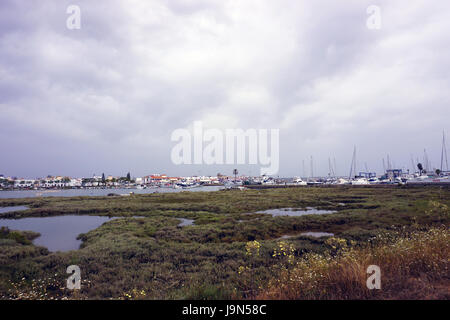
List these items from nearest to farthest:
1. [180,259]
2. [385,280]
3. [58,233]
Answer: [385,280]
[180,259]
[58,233]

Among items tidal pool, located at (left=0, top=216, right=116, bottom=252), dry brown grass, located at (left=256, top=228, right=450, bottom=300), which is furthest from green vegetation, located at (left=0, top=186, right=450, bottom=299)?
tidal pool, located at (left=0, top=216, right=116, bottom=252)

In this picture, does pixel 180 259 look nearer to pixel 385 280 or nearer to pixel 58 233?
pixel 385 280

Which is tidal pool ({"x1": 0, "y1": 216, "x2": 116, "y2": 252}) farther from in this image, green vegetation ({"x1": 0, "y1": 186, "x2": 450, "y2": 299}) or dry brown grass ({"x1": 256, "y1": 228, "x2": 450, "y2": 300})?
dry brown grass ({"x1": 256, "y1": 228, "x2": 450, "y2": 300})

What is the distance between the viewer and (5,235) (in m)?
14.9

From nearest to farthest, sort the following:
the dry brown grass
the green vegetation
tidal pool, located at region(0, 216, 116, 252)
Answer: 1. the dry brown grass
2. the green vegetation
3. tidal pool, located at region(0, 216, 116, 252)

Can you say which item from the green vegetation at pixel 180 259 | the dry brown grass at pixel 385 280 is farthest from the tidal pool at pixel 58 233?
the dry brown grass at pixel 385 280

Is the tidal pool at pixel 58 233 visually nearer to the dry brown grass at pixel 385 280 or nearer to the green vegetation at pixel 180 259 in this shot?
the green vegetation at pixel 180 259

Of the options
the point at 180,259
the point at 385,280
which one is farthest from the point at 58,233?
the point at 385,280

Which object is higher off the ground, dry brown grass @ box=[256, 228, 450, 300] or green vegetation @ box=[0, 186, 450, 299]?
dry brown grass @ box=[256, 228, 450, 300]

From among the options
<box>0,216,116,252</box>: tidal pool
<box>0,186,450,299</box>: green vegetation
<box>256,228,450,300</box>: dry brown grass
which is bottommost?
<box>0,216,116,252</box>: tidal pool

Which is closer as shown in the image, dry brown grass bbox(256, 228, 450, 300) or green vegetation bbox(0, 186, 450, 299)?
dry brown grass bbox(256, 228, 450, 300)
